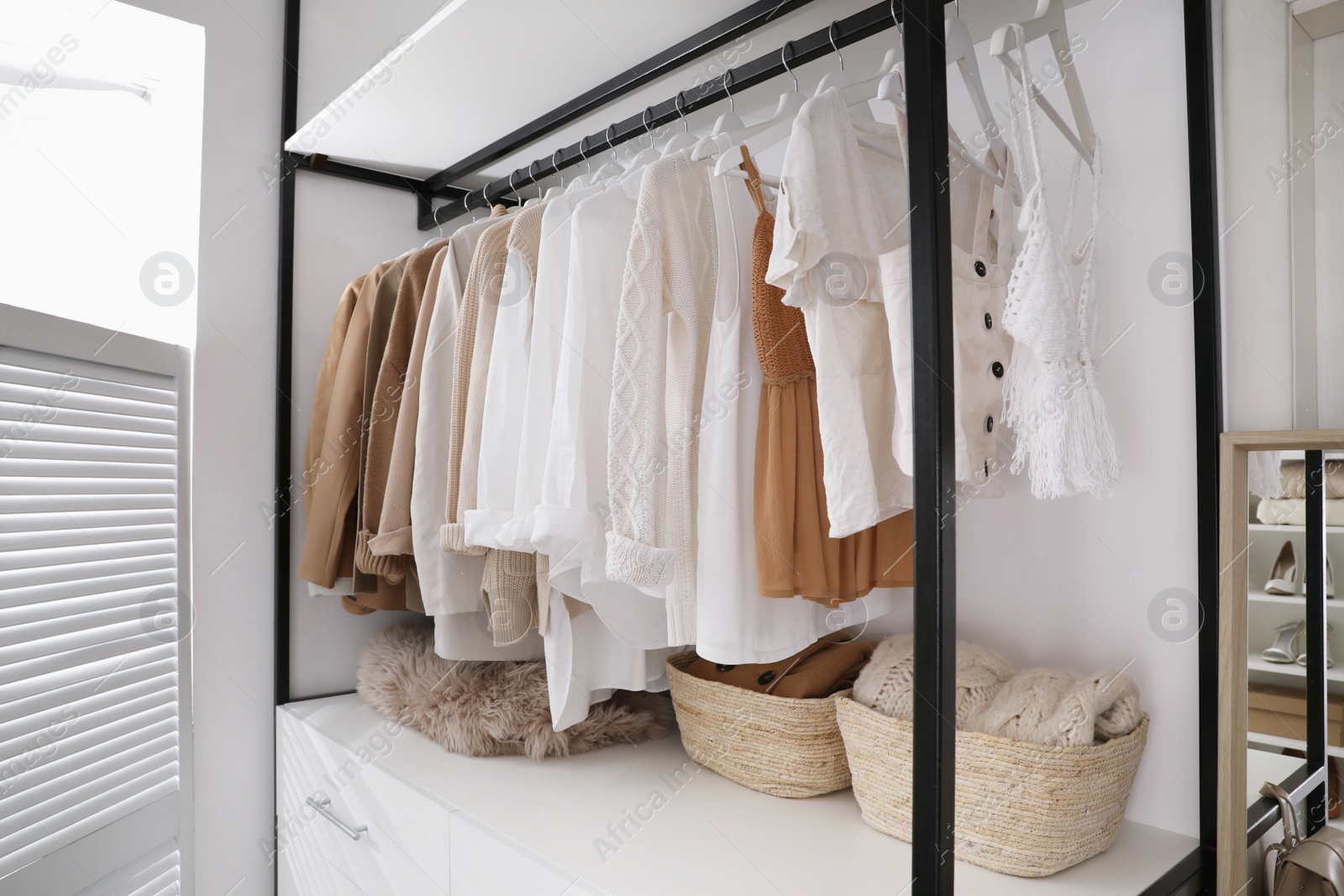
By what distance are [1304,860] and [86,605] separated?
74.3 inches

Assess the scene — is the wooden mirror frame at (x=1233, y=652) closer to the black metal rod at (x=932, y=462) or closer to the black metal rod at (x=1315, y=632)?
the black metal rod at (x=1315, y=632)

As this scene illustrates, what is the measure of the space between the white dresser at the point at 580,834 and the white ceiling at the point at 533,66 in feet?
3.75

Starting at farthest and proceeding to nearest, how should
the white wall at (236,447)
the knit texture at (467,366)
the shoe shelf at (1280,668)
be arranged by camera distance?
the white wall at (236,447) → the knit texture at (467,366) → the shoe shelf at (1280,668)

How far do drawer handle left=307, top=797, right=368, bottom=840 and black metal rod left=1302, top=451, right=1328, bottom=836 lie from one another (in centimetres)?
144

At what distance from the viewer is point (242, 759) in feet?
5.85

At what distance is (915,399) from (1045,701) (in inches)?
20.0

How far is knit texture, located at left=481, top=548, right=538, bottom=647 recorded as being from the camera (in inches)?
51.3

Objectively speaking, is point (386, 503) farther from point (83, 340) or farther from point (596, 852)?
point (596, 852)

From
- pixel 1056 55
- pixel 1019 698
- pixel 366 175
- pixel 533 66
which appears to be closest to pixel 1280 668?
pixel 1019 698

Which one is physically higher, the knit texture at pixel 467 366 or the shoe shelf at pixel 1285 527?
the knit texture at pixel 467 366

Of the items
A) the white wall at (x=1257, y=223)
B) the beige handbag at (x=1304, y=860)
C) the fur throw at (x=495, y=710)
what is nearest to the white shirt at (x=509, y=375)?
the fur throw at (x=495, y=710)

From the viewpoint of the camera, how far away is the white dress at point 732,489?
1052 mm

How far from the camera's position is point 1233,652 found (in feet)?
3.41

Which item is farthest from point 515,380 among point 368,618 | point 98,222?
point 98,222
